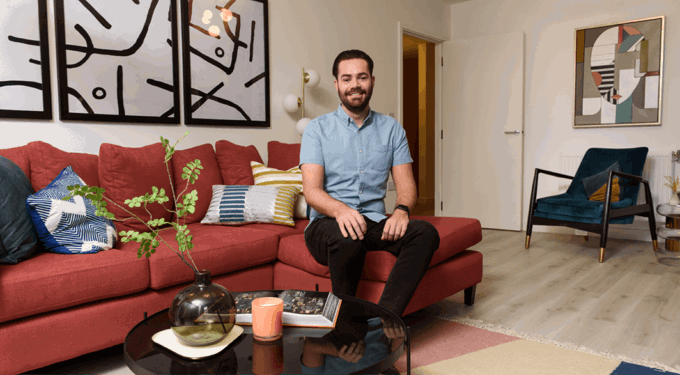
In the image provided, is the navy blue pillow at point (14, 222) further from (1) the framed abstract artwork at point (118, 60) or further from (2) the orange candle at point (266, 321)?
(2) the orange candle at point (266, 321)

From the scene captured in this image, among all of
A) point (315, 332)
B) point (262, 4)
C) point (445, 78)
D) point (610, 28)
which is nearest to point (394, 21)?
point (445, 78)

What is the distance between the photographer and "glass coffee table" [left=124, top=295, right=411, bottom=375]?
957 millimetres

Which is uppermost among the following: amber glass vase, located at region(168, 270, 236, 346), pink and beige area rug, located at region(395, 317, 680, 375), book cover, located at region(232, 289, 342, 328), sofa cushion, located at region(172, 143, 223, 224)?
sofa cushion, located at region(172, 143, 223, 224)

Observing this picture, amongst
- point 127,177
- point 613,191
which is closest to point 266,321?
point 127,177

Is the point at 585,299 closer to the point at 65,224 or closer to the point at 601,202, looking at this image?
the point at 601,202

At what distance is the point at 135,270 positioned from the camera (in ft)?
5.56

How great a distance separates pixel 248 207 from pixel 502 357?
1.37m

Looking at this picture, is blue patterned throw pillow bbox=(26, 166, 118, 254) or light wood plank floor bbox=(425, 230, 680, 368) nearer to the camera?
blue patterned throw pillow bbox=(26, 166, 118, 254)

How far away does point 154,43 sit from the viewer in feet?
8.62

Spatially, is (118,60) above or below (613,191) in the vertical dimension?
above

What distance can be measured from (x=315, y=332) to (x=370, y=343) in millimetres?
155

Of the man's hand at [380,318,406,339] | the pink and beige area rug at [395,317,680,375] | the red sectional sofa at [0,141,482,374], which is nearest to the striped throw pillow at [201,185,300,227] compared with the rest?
the red sectional sofa at [0,141,482,374]

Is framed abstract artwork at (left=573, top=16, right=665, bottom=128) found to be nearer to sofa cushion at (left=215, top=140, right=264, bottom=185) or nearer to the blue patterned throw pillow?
sofa cushion at (left=215, top=140, right=264, bottom=185)

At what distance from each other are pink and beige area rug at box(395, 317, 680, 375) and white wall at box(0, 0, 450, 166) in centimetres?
183
